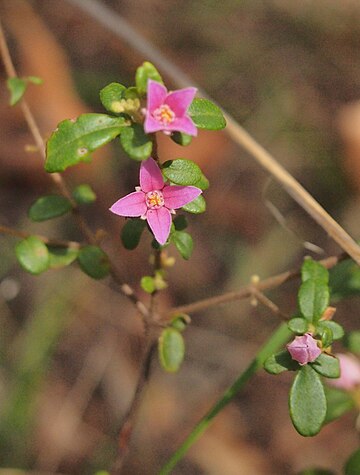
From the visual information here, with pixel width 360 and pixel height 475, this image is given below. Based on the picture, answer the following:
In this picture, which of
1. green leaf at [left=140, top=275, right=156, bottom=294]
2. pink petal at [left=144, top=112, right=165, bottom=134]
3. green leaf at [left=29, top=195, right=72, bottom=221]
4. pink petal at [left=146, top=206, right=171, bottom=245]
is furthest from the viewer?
green leaf at [left=29, top=195, right=72, bottom=221]

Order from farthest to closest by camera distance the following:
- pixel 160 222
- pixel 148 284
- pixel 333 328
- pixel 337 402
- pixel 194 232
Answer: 1. pixel 194 232
2. pixel 337 402
3. pixel 148 284
4. pixel 333 328
5. pixel 160 222

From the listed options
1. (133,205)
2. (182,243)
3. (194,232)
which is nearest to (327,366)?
(182,243)

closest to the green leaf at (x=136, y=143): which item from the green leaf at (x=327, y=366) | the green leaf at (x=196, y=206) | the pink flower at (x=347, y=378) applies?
the green leaf at (x=196, y=206)

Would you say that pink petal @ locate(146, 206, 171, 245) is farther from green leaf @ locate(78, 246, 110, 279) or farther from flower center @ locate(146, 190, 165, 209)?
green leaf @ locate(78, 246, 110, 279)

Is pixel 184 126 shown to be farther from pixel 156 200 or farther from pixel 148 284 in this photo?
pixel 148 284

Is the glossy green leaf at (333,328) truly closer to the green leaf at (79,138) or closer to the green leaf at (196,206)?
the green leaf at (196,206)

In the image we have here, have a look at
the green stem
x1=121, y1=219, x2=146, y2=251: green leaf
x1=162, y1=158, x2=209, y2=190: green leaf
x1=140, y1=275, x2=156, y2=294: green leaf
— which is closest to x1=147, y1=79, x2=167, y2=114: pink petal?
x1=162, y1=158, x2=209, y2=190: green leaf
